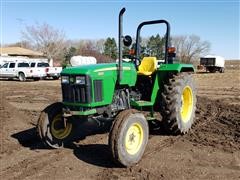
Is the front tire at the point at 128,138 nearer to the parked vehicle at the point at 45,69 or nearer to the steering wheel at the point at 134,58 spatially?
the steering wheel at the point at 134,58

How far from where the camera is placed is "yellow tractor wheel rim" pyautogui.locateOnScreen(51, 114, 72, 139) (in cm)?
670

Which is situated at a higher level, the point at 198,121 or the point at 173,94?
the point at 173,94

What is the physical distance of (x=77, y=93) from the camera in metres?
6.05

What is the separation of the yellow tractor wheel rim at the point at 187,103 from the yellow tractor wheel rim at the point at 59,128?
2.65m

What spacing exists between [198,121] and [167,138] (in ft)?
6.62

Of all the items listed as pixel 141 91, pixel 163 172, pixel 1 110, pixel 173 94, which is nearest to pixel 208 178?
pixel 163 172

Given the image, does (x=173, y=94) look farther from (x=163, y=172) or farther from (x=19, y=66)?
(x=19, y=66)

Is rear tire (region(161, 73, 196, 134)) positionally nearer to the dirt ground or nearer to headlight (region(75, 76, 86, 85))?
the dirt ground

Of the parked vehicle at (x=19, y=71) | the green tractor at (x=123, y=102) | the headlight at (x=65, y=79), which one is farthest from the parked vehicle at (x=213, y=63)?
the headlight at (x=65, y=79)

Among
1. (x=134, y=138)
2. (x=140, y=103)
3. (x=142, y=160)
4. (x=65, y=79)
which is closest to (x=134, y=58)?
(x=140, y=103)

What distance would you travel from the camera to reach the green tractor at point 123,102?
5.73 m

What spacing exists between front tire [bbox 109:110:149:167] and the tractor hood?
87cm

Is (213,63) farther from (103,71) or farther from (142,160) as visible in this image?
(142,160)

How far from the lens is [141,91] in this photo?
765 centimetres
